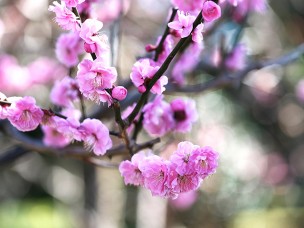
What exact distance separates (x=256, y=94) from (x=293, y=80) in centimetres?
37

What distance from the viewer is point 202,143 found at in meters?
4.80

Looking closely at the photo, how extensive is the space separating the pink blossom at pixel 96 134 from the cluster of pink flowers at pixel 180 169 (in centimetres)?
16

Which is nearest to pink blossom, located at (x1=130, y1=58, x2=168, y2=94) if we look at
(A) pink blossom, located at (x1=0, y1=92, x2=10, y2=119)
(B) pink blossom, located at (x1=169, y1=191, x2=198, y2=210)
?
(A) pink blossom, located at (x1=0, y1=92, x2=10, y2=119)

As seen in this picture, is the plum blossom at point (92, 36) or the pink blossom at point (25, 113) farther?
the pink blossom at point (25, 113)

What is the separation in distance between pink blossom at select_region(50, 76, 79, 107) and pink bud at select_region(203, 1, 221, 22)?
656 millimetres

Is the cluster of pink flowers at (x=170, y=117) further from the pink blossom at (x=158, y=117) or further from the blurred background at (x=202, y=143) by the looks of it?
the blurred background at (x=202, y=143)

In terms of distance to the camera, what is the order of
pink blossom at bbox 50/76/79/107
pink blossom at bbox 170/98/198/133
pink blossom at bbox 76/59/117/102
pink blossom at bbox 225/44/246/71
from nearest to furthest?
1. pink blossom at bbox 76/59/117/102
2. pink blossom at bbox 170/98/198/133
3. pink blossom at bbox 50/76/79/107
4. pink blossom at bbox 225/44/246/71

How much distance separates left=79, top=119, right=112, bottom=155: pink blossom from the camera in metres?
1.24

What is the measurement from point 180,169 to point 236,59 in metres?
1.24

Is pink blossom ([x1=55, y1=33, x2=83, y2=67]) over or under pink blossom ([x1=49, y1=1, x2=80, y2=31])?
under

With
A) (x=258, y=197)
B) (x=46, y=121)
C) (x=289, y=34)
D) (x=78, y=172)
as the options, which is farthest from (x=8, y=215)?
(x=46, y=121)

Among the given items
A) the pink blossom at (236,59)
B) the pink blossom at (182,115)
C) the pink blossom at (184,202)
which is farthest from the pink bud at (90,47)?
the pink blossom at (184,202)

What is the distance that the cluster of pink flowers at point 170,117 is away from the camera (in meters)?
1.46

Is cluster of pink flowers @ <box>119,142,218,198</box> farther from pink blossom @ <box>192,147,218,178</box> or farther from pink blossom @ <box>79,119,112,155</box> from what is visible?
pink blossom @ <box>79,119,112,155</box>
